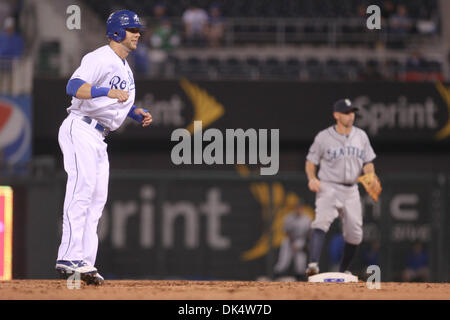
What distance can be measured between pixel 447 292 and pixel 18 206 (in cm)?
857

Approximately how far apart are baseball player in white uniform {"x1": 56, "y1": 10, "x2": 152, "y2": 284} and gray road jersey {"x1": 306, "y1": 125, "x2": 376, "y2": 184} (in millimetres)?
2345

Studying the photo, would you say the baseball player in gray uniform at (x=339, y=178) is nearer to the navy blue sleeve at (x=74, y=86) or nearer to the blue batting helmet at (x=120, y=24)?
the blue batting helmet at (x=120, y=24)

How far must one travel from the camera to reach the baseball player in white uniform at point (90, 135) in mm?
6465

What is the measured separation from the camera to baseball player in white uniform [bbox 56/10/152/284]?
6465 mm

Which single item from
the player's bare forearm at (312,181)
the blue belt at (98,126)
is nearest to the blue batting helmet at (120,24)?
the blue belt at (98,126)

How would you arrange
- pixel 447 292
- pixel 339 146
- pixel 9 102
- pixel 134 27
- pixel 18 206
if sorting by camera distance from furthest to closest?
pixel 9 102, pixel 18 206, pixel 339 146, pixel 134 27, pixel 447 292

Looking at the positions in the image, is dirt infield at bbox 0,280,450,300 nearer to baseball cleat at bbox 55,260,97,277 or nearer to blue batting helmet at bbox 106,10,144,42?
baseball cleat at bbox 55,260,97,277

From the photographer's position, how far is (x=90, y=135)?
6.59 m

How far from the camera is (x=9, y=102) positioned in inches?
574

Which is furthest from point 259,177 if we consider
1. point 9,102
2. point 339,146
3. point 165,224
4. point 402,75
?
point 339,146

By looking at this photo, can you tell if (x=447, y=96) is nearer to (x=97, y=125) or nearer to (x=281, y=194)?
(x=281, y=194)

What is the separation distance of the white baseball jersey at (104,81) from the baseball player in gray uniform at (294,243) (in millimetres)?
7339

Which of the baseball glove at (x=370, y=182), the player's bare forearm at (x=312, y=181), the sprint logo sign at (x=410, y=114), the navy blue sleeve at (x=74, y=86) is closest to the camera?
the navy blue sleeve at (x=74, y=86)

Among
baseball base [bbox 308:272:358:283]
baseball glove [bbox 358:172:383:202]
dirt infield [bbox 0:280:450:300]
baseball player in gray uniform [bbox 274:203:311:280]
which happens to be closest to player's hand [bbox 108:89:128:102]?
dirt infield [bbox 0:280:450:300]
